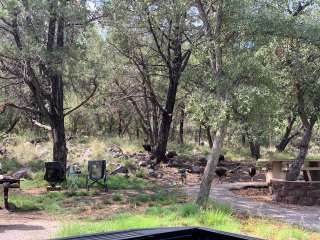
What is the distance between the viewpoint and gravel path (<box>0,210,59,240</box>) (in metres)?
7.68

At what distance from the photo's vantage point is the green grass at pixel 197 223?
24.6ft

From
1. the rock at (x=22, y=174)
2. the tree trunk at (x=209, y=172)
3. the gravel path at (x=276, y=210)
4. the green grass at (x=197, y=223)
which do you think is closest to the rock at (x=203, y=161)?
the gravel path at (x=276, y=210)

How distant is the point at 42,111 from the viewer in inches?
602

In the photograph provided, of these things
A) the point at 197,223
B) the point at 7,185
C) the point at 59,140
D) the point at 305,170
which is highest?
the point at 59,140

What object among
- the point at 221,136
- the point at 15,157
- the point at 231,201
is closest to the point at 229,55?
the point at 221,136

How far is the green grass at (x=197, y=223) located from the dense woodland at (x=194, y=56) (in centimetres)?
127

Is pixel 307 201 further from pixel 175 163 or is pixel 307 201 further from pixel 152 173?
pixel 175 163

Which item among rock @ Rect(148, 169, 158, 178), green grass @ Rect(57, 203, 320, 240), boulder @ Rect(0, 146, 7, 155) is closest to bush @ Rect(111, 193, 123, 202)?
green grass @ Rect(57, 203, 320, 240)

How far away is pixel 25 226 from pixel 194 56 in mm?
6073

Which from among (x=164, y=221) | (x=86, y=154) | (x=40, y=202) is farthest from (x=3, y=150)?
(x=164, y=221)

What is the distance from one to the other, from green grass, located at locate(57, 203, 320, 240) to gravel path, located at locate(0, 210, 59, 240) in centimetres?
30

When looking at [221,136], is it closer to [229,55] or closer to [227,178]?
[229,55]

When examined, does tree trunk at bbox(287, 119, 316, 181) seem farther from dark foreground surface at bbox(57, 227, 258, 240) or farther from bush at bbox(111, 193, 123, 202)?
dark foreground surface at bbox(57, 227, 258, 240)

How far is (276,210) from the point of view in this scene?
11.0m
